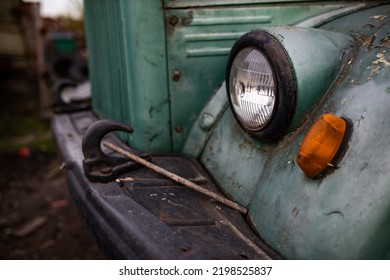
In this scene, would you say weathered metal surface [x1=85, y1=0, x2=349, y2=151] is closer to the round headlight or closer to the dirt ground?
the round headlight

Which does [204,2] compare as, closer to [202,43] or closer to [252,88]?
[202,43]

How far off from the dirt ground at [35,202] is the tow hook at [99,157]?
0.66 ft

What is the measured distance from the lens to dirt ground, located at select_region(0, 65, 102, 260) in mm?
2184

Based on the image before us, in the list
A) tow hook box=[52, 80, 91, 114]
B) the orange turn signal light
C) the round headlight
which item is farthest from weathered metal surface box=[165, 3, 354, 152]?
tow hook box=[52, 80, 91, 114]

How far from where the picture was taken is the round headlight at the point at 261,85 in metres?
0.99

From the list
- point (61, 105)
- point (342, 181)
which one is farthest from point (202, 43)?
point (61, 105)

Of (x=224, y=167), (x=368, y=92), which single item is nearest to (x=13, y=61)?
(x=224, y=167)

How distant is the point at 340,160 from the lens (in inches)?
33.4

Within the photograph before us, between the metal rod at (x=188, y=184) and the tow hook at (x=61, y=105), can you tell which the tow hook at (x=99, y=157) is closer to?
the metal rod at (x=188, y=184)

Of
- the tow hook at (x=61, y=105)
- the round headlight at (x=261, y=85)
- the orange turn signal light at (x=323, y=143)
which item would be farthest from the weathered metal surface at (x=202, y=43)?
the tow hook at (x=61, y=105)

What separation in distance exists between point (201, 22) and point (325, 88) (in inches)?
24.6

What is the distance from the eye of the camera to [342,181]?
2.72 feet

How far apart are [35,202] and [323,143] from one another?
2.51 metres
